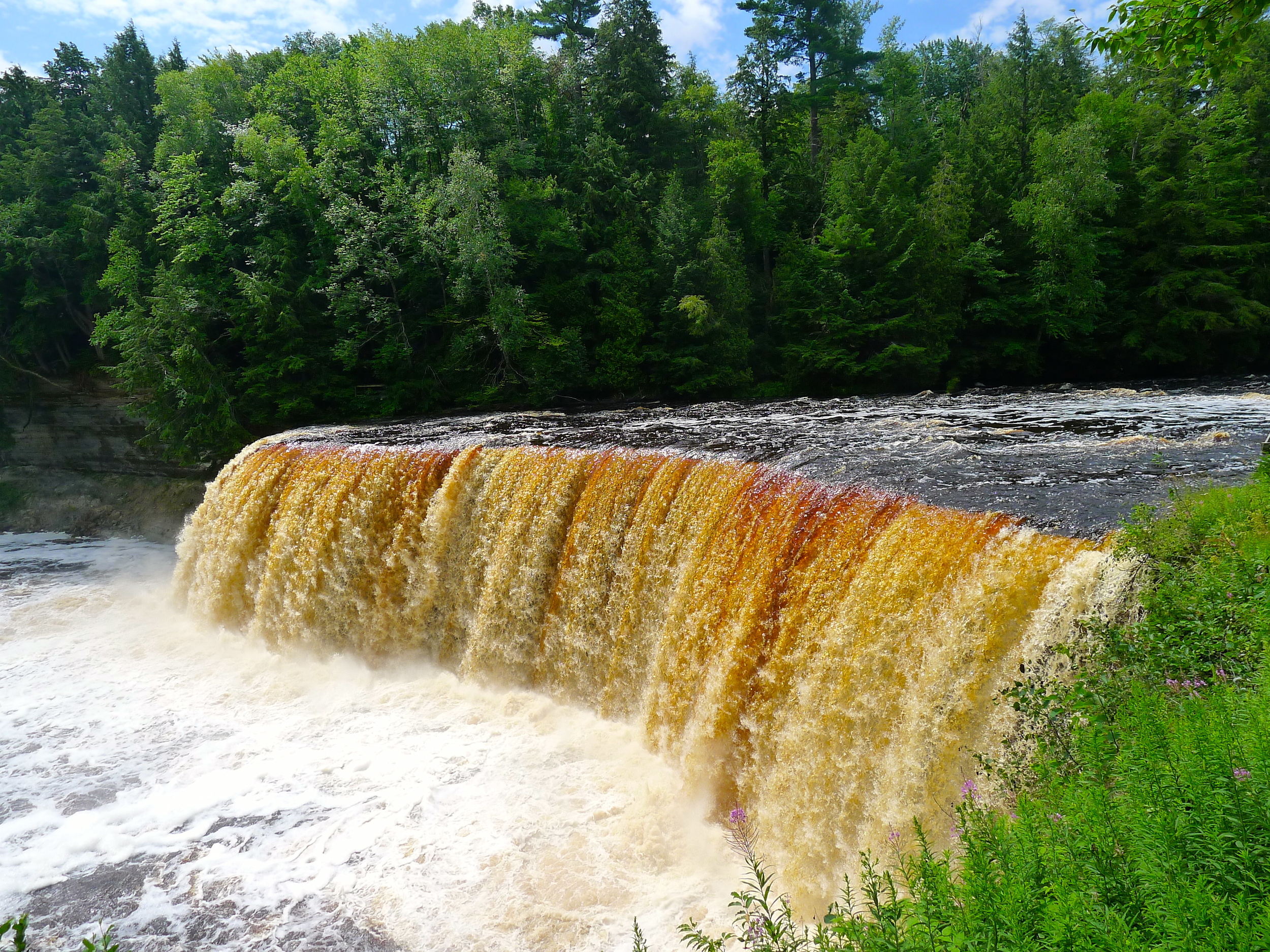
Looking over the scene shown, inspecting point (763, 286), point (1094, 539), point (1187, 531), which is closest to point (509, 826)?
point (1094, 539)

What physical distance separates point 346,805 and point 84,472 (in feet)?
65.0

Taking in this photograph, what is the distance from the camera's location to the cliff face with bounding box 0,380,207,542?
64.2 feet

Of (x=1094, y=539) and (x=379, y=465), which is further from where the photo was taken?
(x=379, y=465)

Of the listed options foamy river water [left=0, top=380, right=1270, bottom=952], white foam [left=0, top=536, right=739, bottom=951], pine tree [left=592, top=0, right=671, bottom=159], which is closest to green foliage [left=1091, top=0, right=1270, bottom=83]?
foamy river water [left=0, top=380, right=1270, bottom=952]

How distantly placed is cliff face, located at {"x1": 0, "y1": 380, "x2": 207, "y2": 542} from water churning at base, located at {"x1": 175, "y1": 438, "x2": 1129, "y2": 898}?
320 inches

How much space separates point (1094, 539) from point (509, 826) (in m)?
5.18

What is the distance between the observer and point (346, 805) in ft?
22.8

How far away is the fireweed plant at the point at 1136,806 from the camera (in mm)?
2225

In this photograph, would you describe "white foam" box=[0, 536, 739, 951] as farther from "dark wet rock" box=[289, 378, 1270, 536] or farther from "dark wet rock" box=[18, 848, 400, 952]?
"dark wet rock" box=[289, 378, 1270, 536]

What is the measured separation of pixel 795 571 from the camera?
6.34 metres

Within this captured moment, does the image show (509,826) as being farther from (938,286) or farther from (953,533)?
(938,286)

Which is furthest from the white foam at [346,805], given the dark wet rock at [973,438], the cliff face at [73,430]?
the cliff face at [73,430]

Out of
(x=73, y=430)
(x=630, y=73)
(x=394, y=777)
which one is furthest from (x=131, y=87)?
(x=394, y=777)

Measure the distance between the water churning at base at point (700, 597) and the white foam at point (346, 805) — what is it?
57 centimetres
